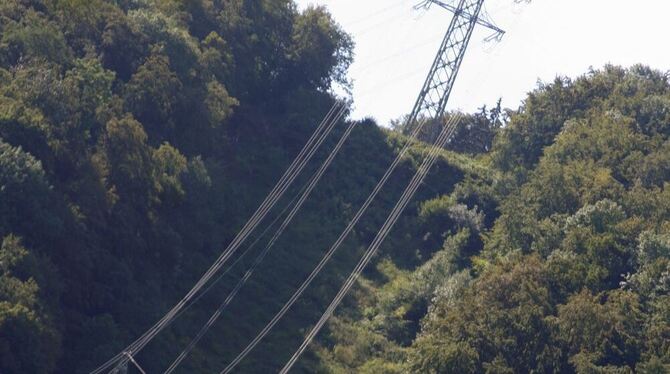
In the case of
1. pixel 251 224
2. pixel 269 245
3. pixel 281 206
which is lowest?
pixel 269 245

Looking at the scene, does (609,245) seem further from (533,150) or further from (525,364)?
(533,150)

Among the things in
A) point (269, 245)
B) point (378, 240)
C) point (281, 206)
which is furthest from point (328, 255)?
point (281, 206)

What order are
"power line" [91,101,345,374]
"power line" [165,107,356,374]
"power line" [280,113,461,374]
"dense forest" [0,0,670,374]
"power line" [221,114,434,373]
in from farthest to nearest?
"power line" [280,113,461,374]
"power line" [221,114,434,373]
"power line" [165,107,356,374]
"dense forest" [0,0,670,374]
"power line" [91,101,345,374]

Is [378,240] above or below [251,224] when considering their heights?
above

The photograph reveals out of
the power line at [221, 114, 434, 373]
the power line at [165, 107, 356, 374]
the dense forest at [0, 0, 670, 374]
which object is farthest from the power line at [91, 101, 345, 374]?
the power line at [221, 114, 434, 373]

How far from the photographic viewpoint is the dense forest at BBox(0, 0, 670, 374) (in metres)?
54.8

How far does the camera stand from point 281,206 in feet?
249

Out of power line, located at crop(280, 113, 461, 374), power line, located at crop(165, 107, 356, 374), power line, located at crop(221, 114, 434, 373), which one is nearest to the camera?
power line, located at crop(165, 107, 356, 374)

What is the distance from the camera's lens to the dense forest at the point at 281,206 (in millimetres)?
54844

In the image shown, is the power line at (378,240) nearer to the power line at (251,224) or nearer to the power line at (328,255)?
the power line at (328,255)

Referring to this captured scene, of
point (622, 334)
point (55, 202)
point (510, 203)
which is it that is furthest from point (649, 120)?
point (55, 202)

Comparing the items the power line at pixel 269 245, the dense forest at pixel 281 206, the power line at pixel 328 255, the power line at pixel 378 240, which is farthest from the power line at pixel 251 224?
the power line at pixel 378 240

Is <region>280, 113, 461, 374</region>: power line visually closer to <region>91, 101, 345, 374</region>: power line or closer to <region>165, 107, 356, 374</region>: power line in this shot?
<region>165, 107, 356, 374</region>: power line

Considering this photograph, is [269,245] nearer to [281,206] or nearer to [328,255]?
[328,255]
